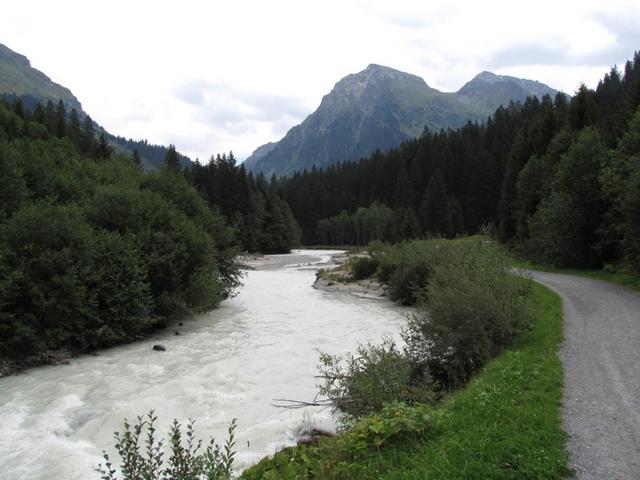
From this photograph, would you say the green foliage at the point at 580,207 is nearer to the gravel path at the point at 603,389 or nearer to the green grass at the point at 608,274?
the green grass at the point at 608,274

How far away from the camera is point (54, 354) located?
637 inches

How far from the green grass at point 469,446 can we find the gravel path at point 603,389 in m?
0.27

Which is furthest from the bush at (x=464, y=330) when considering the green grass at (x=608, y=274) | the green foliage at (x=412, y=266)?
the green foliage at (x=412, y=266)

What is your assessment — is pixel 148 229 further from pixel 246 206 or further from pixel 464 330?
pixel 246 206

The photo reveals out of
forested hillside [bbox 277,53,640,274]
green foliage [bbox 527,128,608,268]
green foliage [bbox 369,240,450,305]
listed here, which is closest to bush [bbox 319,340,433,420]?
green foliage [bbox 369,240,450,305]

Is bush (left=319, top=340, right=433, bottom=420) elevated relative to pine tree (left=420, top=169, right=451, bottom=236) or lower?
lower

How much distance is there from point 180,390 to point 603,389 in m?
10.4

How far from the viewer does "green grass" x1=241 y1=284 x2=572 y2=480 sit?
554 centimetres

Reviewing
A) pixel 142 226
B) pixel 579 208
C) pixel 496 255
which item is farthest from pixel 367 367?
pixel 579 208

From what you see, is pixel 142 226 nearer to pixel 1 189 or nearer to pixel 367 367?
pixel 1 189

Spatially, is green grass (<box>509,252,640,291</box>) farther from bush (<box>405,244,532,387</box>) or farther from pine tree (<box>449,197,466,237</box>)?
pine tree (<box>449,197,466,237</box>)

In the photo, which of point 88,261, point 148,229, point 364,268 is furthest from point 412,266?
point 88,261

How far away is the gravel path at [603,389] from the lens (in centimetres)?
575

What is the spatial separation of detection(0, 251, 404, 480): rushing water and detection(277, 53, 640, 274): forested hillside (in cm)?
1814
